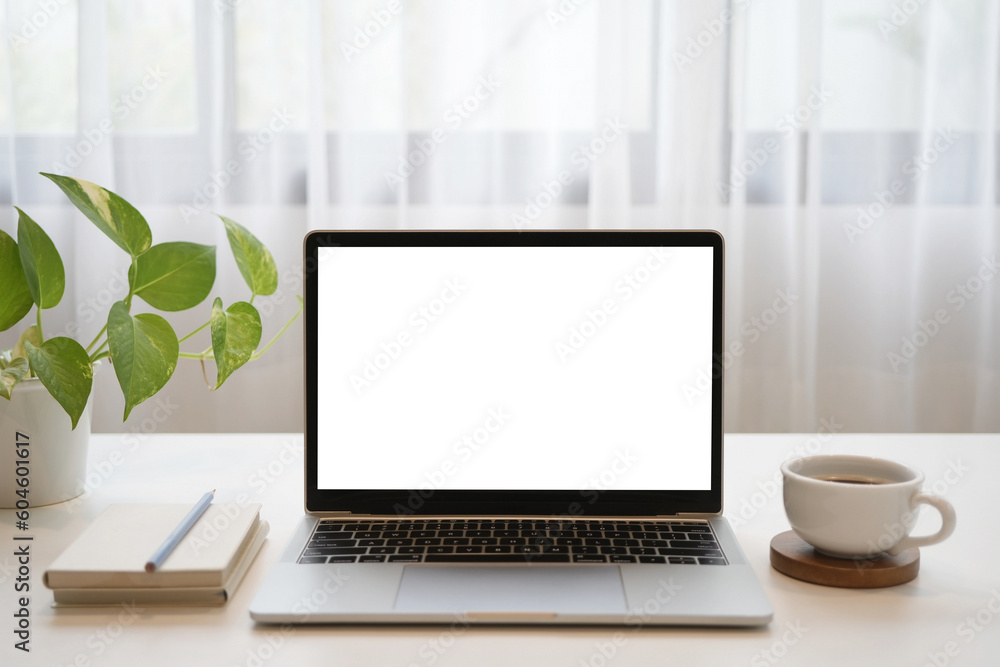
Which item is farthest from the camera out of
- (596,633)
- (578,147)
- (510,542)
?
(578,147)

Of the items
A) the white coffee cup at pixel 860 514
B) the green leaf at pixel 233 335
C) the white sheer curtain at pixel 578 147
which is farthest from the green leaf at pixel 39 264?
the white sheer curtain at pixel 578 147

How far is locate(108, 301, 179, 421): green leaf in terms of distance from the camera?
67 cm

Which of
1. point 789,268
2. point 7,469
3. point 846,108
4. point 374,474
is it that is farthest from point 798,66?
point 7,469

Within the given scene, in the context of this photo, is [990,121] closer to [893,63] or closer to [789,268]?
[893,63]

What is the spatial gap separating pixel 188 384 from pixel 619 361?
4.82 ft

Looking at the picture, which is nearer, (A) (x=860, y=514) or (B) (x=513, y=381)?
(A) (x=860, y=514)

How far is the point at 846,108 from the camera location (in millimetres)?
1838

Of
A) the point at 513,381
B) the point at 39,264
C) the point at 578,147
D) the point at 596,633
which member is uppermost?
the point at 578,147

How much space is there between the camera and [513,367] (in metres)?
0.72

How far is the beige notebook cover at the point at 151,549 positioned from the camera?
573mm

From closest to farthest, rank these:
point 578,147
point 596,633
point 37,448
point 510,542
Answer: point 596,633, point 510,542, point 37,448, point 578,147

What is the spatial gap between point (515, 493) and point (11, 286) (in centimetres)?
50

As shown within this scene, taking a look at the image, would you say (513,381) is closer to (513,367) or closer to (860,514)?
(513,367)

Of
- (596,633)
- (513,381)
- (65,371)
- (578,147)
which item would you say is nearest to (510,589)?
(596,633)
